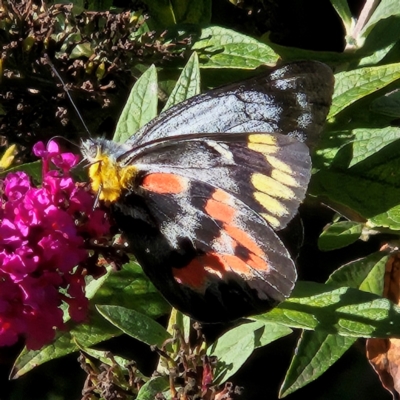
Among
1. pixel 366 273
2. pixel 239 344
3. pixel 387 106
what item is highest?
pixel 387 106

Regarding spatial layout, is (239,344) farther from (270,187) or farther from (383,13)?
(383,13)

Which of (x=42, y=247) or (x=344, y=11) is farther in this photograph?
(x=344, y=11)

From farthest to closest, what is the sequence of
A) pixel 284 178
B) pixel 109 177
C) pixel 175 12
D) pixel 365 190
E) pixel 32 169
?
1. pixel 175 12
2. pixel 365 190
3. pixel 32 169
4. pixel 109 177
5. pixel 284 178

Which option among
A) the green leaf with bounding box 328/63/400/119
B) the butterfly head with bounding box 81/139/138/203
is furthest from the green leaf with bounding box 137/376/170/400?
the green leaf with bounding box 328/63/400/119

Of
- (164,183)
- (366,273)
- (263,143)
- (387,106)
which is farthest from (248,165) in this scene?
(366,273)

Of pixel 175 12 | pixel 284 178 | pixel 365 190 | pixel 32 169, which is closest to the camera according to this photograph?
pixel 284 178

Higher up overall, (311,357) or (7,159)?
(7,159)
